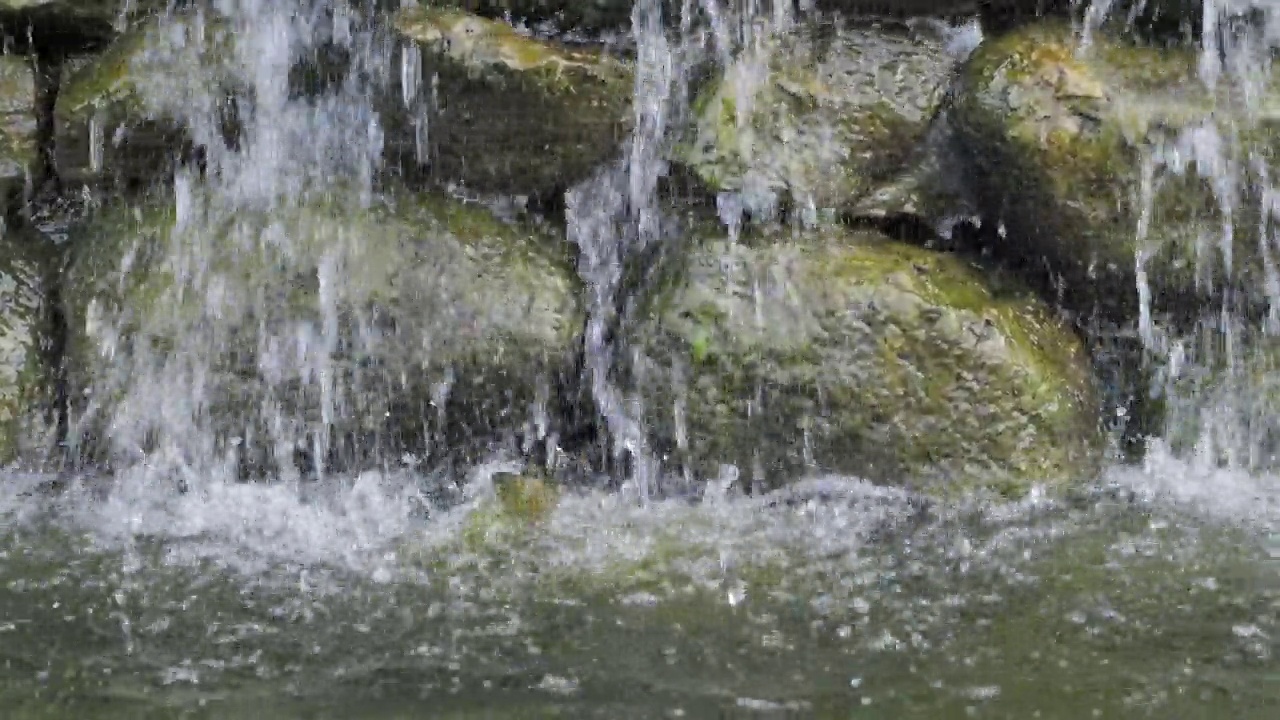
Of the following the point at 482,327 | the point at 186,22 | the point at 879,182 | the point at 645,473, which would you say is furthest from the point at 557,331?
the point at 186,22

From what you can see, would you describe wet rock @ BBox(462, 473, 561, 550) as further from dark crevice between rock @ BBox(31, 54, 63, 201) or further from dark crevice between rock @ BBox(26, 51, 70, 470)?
dark crevice between rock @ BBox(31, 54, 63, 201)

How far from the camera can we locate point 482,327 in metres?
4.58

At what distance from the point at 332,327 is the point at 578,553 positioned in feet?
4.29

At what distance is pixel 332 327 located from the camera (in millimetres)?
4527

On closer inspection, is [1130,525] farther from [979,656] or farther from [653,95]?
[653,95]

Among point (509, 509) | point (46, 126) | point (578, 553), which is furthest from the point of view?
point (46, 126)

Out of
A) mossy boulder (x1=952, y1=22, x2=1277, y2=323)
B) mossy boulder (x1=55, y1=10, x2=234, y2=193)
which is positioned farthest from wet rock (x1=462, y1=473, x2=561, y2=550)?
mossy boulder (x1=952, y1=22, x2=1277, y2=323)

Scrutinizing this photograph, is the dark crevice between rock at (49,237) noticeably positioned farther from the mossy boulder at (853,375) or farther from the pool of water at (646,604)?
the mossy boulder at (853,375)

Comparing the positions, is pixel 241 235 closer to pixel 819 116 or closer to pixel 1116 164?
pixel 819 116

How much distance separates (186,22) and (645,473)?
2307mm

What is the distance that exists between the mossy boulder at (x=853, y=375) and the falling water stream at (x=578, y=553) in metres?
0.13

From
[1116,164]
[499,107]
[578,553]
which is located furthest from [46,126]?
[1116,164]

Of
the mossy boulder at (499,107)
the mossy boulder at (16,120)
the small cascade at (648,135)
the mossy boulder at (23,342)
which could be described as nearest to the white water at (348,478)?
the small cascade at (648,135)

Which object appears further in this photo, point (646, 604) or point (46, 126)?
point (46, 126)
